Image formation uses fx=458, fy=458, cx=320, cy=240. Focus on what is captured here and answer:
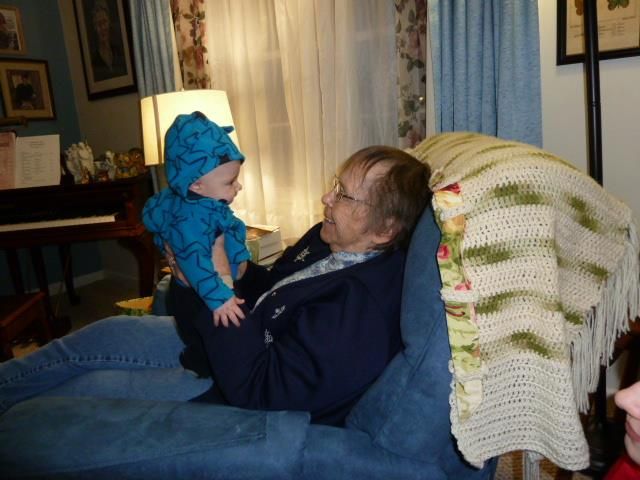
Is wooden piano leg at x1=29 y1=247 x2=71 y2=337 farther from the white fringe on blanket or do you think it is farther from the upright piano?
the white fringe on blanket

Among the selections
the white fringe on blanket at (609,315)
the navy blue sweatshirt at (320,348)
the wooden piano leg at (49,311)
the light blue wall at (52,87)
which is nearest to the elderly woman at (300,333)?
the navy blue sweatshirt at (320,348)

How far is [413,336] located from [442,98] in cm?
129

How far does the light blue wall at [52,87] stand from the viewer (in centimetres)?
335

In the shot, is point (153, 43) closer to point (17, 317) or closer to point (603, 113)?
point (17, 317)

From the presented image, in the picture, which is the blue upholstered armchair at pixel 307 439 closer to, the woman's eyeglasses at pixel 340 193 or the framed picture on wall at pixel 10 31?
the woman's eyeglasses at pixel 340 193

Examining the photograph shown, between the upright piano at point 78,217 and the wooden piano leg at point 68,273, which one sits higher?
the upright piano at point 78,217

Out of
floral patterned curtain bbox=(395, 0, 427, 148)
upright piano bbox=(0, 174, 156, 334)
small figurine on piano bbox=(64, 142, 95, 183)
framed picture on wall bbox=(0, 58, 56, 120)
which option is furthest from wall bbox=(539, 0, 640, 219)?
framed picture on wall bbox=(0, 58, 56, 120)

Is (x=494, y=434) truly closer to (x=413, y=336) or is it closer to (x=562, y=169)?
(x=413, y=336)

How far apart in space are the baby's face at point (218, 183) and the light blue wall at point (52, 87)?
9.77 ft

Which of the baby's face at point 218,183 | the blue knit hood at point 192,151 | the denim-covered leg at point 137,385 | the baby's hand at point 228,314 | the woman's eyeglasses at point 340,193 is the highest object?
the blue knit hood at point 192,151

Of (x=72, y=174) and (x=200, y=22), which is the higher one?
(x=200, y=22)

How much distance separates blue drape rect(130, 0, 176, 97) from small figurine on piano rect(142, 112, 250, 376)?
1836 millimetres

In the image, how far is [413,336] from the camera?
750 millimetres

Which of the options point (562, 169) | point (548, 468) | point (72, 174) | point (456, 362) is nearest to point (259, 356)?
point (456, 362)
